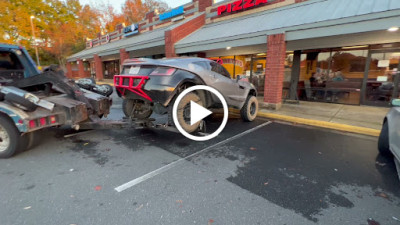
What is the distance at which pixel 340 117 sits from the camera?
22.7 ft

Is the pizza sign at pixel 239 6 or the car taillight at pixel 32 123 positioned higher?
the pizza sign at pixel 239 6

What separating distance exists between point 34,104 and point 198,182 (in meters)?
2.98

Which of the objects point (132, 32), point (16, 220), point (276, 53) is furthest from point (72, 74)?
point (16, 220)

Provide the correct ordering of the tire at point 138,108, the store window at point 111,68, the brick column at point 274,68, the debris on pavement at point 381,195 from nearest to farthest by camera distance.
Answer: the debris on pavement at point 381,195
the tire at point 138,108
the brick column at point 274,68
the store window at point 111,68

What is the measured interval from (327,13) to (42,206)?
9.19 meters

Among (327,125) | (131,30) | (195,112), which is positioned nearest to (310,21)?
(327,125)

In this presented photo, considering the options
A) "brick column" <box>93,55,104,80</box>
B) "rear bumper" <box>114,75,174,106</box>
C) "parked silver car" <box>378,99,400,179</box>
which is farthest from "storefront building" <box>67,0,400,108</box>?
"brick column" <box>93,55,104,80</box>

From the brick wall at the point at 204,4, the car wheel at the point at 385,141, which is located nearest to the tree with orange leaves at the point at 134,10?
the brick wall at the point at 204,4

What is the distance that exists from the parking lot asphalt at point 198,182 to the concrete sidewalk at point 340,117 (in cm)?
119

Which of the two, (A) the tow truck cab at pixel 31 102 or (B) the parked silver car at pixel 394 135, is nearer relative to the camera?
(B) the parked silver car at pixel 394 135

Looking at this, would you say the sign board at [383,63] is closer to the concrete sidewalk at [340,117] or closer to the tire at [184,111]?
the concrete sidewalk at [340,117]

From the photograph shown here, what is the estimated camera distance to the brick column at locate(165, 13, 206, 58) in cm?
1185

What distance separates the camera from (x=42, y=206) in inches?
94.8

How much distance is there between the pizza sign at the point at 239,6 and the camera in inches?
414
